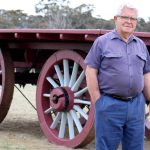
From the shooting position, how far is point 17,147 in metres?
7.31

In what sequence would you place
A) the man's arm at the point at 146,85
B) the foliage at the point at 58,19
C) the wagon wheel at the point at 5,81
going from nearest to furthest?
the man's arm at the point at 146,85
the wagon wheel at the point at 5,81
the foliage at the point at 58,19

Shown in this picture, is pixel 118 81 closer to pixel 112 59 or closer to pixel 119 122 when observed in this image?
pixel 112 59

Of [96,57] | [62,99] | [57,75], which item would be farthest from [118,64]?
[57,75]

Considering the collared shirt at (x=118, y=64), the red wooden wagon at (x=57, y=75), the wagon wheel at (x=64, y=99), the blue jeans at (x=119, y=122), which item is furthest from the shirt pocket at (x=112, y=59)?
the wagon wheel at (x=64, y=99)

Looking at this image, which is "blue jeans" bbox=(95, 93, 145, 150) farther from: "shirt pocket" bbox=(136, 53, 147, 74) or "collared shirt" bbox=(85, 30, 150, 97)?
"shirt pocket" bbox=(136, 53, 147, 74)

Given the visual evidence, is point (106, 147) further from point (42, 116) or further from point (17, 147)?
point (42, 116)

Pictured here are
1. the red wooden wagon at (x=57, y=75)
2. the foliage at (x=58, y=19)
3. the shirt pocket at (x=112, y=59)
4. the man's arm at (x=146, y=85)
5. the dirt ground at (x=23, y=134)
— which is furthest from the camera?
the foliage at (x=58, y=19)

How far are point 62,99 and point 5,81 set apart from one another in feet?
4.54

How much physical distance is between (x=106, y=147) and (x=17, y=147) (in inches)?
110

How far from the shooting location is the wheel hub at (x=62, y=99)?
7523 millimetres

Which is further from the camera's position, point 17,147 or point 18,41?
point 18,41

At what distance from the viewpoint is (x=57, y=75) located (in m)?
8.11

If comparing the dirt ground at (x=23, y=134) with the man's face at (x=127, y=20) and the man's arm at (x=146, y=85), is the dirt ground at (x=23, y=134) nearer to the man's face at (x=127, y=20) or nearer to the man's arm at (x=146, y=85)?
the man's arm at (x=146, y=85)

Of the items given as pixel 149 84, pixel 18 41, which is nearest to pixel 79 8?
pixel 18 41
